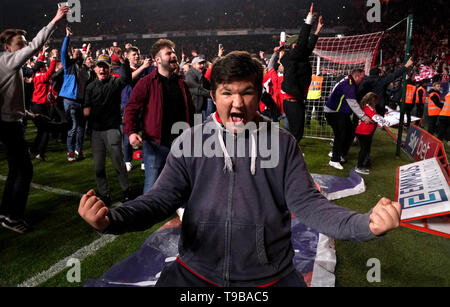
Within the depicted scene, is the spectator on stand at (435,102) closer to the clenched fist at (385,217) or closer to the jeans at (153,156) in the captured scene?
Answer: the jeans at (153,156)

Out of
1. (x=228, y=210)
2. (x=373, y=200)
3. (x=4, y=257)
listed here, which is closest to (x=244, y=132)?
(x=228, y=210)

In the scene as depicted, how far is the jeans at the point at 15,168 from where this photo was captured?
328 cm

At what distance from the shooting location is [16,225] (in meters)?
3.52

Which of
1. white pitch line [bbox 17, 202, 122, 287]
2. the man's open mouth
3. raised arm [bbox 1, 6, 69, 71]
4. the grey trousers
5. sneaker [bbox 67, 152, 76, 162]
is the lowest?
white pitch line [bbox 17, 202, 122, 287]

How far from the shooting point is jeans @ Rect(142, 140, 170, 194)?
3.46 metres

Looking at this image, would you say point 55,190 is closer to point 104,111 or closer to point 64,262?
point 104,111

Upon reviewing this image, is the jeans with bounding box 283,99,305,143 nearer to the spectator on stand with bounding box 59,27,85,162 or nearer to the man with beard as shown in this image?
the man with beard

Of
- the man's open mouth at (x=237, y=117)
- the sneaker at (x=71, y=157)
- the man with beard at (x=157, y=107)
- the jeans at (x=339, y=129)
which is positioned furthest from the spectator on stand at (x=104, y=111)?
the jeans at (x=339, y=129)

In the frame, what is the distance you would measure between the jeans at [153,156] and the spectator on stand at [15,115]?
51.9 inches

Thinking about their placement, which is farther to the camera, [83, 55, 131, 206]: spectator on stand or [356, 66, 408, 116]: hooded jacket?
[356, 66, 408, 116]: hooded jacket

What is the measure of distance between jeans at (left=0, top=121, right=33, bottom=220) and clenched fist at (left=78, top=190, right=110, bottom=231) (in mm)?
2690

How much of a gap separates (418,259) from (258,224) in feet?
7.66

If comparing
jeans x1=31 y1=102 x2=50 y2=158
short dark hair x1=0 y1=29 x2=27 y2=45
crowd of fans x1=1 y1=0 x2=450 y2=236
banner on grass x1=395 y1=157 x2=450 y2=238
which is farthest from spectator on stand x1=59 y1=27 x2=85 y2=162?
crowd of fans x1=1 y1=0 x2=450 y2=236

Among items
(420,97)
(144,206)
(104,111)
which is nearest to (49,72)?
(104,111)
